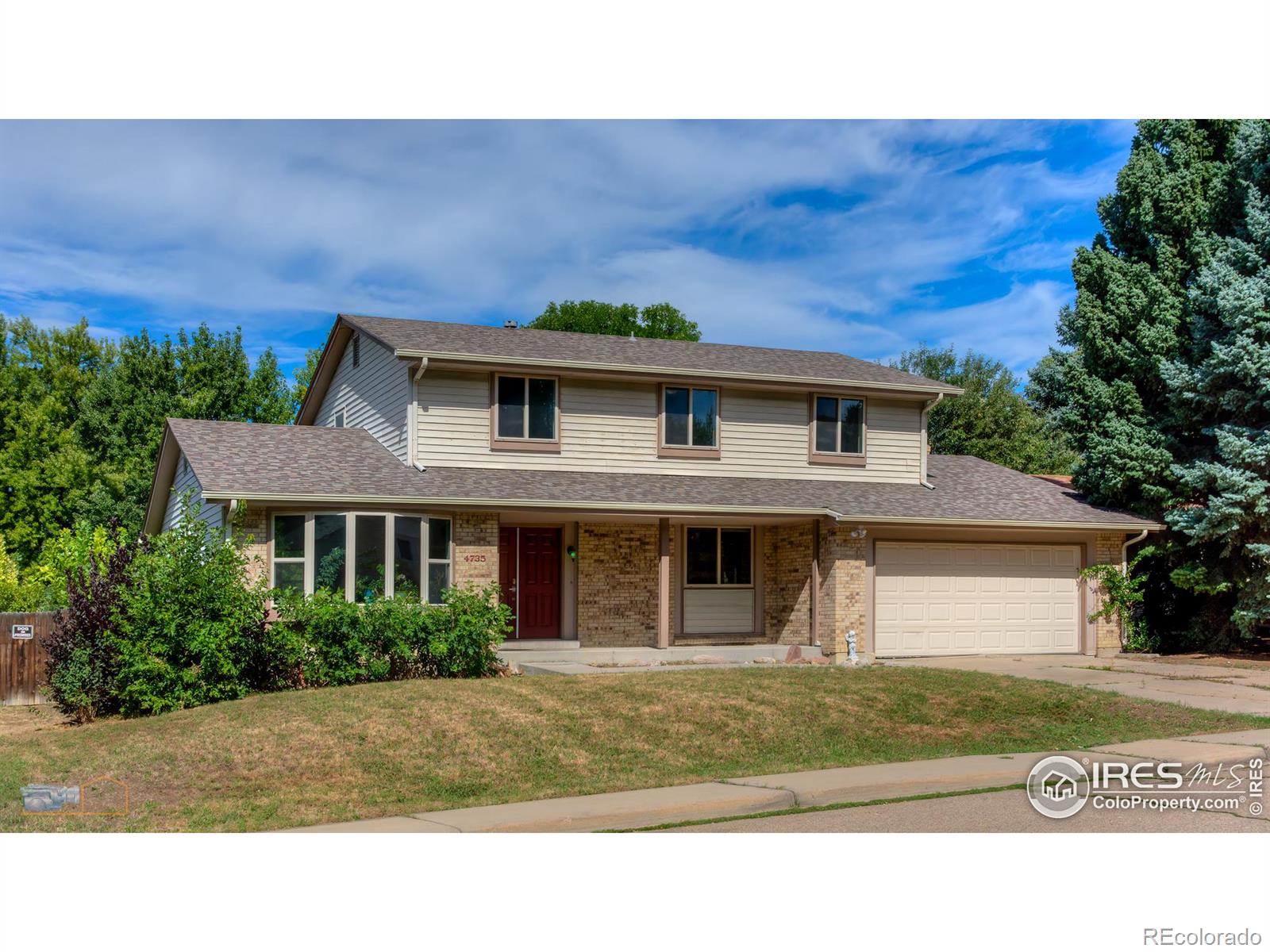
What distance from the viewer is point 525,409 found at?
21.4 metres

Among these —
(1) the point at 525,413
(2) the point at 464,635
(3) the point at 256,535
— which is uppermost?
(1) the point at 525,413

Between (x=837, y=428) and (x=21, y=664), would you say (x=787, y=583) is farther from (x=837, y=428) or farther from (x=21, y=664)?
(x=21, y=664)

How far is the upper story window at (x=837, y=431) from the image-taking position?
23.4 m

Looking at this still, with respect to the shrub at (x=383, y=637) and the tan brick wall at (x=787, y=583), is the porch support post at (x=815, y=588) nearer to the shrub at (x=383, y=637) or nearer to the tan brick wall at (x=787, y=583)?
the tan brick wall at (x=787, y=583)

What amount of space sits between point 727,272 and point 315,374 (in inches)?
591

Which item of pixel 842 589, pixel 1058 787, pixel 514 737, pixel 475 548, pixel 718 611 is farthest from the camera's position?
pixel 718 611

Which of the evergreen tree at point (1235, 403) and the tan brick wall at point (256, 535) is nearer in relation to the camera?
the tan brick wall at point (256, 535)

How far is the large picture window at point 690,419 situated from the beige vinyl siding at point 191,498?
8345 millimetres

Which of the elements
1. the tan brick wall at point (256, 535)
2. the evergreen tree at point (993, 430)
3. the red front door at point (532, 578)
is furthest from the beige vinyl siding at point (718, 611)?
the evergreen tree at point (993, 430)

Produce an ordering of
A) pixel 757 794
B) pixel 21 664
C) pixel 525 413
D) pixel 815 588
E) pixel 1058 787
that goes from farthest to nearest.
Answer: pixel 525 413 → pixel 815 588 → pixel 21 664 → pixel 1058 787 → pixel 757 794

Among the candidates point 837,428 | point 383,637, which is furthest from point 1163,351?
point 383,637

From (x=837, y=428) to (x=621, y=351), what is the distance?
4.76 m

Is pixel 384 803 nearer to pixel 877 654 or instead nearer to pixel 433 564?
pixel 433 564

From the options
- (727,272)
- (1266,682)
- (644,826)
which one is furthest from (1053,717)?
(727,272)
